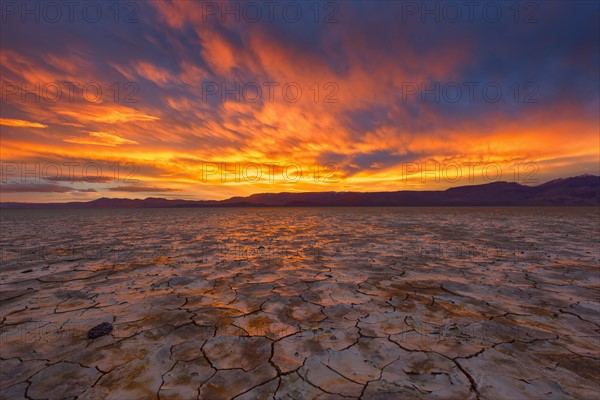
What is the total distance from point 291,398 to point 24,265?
21.8 ft

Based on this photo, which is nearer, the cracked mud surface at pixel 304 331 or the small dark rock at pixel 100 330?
the cracked mud surface at pixel 304 331

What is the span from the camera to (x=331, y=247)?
7531mm

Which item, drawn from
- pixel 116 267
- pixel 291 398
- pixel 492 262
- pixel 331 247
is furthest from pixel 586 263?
pixel 116 267

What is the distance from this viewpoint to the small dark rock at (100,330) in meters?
2.58

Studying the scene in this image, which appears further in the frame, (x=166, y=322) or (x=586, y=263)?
(x=586, y=263)

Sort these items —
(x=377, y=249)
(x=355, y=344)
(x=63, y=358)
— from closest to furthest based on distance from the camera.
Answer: (x=63, y=358) < (x=355, y=344) < (x=377, y=249)

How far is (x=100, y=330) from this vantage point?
8.69ft

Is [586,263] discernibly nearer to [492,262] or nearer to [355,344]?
[492,262]

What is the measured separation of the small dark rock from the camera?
2.58 meters

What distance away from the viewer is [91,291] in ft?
12.9

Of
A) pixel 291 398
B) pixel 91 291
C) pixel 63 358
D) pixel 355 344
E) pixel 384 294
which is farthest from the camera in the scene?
pixel 91 291

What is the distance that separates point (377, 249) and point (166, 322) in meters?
5.44

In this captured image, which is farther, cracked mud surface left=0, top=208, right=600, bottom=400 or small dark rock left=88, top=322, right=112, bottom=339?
small dark rock left=88, top=322, right=112, bottom=339

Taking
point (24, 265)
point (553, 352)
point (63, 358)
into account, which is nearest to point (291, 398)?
point (63, 358)
